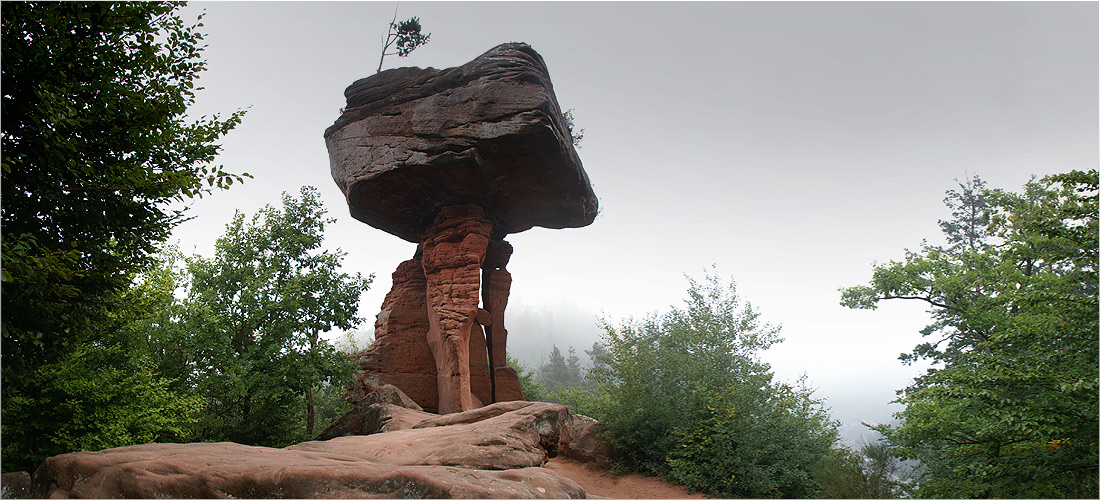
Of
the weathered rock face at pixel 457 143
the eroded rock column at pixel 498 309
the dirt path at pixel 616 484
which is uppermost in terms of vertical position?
the weathered rock face at pixel 457 143

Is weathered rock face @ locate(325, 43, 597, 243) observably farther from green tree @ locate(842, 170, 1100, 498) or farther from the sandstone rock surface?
green tree @ locate(842, 170, 1100, 498)

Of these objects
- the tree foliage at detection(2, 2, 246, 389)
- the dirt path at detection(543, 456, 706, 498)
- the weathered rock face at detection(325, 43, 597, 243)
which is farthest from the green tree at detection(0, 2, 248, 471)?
the dirt path at detection(543, 456, 706, 498)

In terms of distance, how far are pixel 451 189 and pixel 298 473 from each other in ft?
35.8

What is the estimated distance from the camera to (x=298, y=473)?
15.5ft

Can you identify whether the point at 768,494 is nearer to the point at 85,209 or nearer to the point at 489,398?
the point at 489,398

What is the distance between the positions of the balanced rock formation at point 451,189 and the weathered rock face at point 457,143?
0.11ft

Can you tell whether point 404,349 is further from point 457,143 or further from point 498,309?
point 457,143

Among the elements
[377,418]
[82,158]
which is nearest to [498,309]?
[377,418]

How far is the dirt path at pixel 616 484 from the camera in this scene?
39.7ft

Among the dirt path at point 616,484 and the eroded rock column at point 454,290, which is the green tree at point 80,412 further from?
the dirt path at point 616,484

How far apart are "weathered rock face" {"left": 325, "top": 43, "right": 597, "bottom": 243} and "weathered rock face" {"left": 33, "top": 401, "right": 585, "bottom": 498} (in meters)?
8.30

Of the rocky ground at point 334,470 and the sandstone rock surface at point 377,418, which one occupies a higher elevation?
the rocky ground at point 334,470

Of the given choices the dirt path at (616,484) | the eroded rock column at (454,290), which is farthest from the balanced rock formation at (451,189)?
the dirt path at (616,484)

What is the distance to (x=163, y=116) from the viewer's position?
6.92m
